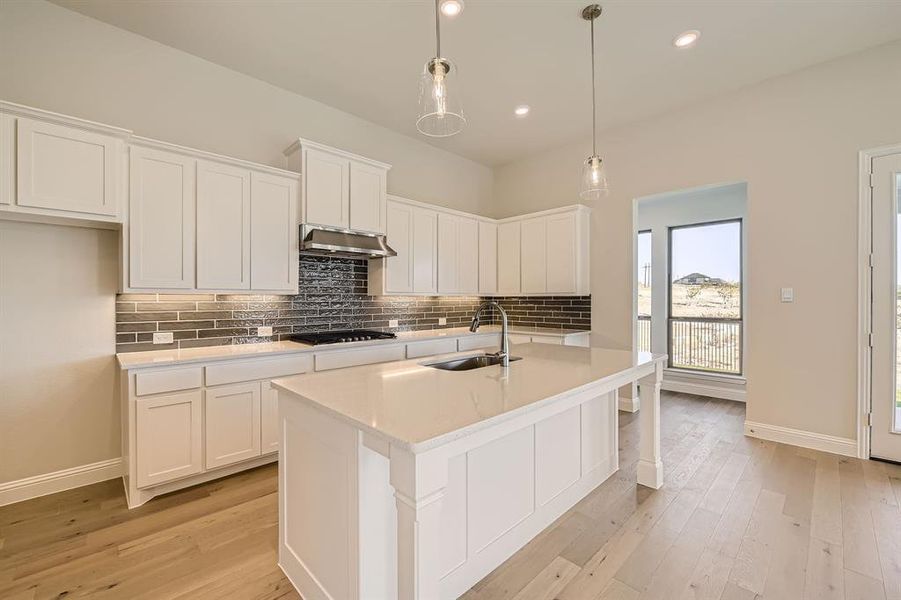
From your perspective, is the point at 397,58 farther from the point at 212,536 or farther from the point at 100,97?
the point at 212,536

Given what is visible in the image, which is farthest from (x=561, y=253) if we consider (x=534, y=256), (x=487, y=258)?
(x=487, y=258)

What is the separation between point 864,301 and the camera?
307 cm

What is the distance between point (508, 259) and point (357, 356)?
8.32 ft

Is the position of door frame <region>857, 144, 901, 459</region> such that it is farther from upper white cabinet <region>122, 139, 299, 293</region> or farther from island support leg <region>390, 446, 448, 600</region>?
upper white cabinet <region>122, 139, 299, 293</region>

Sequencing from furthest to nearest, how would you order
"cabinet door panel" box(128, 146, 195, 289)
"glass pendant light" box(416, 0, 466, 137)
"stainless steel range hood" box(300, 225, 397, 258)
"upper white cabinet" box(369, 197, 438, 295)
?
"upper white cabinet" box(369, 197, 438, 295)
"stainless steel range hood" box(300, 225, 397, 258)
"cabinet door panel" box(128, 146, 195, 289)
"glass pendant light" box(416, 0, 466, 137)

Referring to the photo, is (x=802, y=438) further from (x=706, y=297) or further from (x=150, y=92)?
(x=150, y=92)

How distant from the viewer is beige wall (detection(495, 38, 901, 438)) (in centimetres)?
311

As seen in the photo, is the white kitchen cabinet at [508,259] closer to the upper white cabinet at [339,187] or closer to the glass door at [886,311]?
the upper white cabinet at [339,187]

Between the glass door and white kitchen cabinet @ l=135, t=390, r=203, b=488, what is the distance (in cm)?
498

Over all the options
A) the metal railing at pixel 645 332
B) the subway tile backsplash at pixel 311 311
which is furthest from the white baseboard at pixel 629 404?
the metal railing at pixel 645 332

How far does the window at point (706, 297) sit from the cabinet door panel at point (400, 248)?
148 inches

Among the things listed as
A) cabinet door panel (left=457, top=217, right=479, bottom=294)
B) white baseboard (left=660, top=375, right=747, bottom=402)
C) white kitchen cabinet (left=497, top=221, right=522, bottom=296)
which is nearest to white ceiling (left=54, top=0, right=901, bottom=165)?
cabinet door panel (left=457, top=217, right=479, bottom=294)

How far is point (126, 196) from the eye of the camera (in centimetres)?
251

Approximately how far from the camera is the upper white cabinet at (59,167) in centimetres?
213
